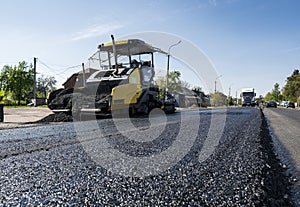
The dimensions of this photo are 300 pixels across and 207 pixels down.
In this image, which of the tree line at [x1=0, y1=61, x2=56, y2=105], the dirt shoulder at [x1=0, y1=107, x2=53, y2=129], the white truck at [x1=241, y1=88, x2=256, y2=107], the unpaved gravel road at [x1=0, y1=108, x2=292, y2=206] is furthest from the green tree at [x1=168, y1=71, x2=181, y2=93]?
the unpaved gravel road at [x1=0, y1=108, x2=292, y2=206]

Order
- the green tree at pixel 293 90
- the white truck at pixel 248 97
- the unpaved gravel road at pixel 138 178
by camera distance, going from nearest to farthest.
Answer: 1. the unpaved gravel road at pixel 138 178
2. the white truck at pixel 248 97
3. the green tree at pixel 293 90

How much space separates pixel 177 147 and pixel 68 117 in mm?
5010

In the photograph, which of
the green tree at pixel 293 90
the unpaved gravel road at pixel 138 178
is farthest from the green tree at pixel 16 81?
the green tree at pixel 293 90

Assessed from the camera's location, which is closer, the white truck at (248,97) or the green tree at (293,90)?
the white truck at (248,97)

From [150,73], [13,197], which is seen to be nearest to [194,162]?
[13,197]

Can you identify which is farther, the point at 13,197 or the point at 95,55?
the point at 95,55

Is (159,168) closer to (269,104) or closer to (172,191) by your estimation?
(172,191)

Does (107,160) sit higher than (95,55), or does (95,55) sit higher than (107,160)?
(95,55)

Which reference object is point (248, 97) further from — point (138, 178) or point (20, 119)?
point (138, 178)

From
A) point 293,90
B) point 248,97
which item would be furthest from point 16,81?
point 293,90

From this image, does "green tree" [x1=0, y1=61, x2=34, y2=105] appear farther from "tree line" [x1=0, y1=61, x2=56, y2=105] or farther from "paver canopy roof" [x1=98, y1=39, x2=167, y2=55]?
"paver canopy roof" [x1=98, y1=39, x2=167, y2=55]

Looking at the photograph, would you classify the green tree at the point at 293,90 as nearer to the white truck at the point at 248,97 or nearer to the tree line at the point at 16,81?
the white truck at the point at 248,97

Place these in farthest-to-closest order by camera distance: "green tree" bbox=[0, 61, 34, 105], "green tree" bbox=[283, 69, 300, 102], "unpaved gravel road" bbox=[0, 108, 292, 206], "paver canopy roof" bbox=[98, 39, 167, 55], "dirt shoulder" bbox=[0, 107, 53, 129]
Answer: "green tree" bbox=[283, 69, 300, 102] → "green tree" bbox=[0, 61, 34, 105] → "paver canopy roof" bbox=[98, 39, 167, 55] → "dirt shoulder" bbox=[0, 107, 53, 129] → "unpaved gravel road" bbox=[0, 108, 292, 206]

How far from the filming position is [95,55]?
8.82m
